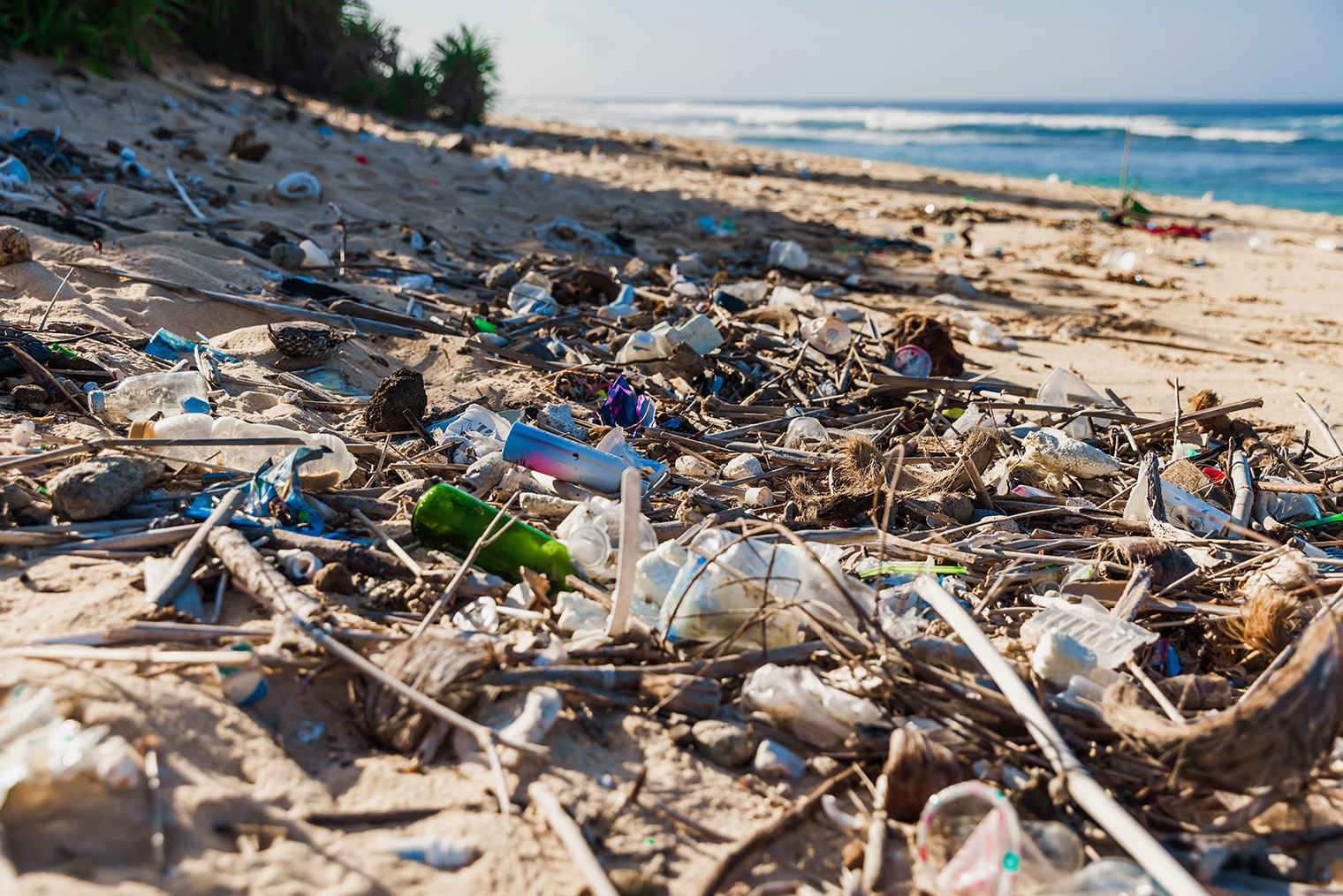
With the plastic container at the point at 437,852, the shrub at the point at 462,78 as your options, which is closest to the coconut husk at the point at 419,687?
the plastic container at the point at 437,852

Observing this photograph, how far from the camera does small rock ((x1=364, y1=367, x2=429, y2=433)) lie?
2.54 metres

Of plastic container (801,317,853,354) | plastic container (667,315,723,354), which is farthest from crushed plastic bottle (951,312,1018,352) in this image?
plastic container (667,315,723,354)

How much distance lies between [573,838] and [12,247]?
3.33 m

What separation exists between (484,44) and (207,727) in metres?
13.4

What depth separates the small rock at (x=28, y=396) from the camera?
2227mm

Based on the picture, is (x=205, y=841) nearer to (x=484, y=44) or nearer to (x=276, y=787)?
(x=276, y=787)

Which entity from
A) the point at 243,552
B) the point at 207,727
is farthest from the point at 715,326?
the point at 207,727

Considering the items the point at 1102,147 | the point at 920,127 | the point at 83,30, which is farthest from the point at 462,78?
the point at 920,127

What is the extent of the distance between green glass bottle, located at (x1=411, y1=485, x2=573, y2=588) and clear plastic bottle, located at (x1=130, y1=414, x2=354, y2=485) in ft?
1.17

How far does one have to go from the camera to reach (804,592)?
1719 mm

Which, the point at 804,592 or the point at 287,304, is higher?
the point at 287,304

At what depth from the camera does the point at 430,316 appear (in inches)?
144

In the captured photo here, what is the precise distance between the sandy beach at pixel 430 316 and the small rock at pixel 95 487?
132 millimetres

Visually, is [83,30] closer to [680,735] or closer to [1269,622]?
[680,735]
